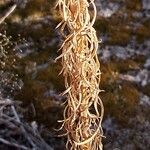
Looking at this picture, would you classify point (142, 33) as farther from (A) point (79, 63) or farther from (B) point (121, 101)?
(A) point (79, 63)

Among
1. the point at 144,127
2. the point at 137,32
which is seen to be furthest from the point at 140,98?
the point at 137,32

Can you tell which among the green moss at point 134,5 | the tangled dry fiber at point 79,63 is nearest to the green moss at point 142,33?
the green moss at point 134,5

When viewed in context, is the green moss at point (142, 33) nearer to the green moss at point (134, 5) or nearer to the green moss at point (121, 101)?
the green moss at point (134, 5)

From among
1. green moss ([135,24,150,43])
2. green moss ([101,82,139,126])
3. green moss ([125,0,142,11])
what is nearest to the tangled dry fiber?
green moss ([101,82,139,126])

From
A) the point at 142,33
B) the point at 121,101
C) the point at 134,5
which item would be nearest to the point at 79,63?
the point at 121,101

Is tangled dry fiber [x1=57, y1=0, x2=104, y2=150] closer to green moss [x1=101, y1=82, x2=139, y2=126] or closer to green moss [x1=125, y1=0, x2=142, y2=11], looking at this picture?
green moss [x1=101, y1=82, x2=139, y2=126]

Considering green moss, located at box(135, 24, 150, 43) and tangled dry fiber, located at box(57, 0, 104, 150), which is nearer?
tangled dry fiber, located at box(57, 0, 104, 150)

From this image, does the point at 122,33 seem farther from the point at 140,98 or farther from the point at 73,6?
the point at 73,6

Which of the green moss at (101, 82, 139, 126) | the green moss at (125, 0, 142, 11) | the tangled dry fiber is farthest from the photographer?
the green moss at (125, 0, 142, 11)

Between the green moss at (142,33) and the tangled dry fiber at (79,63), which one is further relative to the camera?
the green moss at (142,33)
